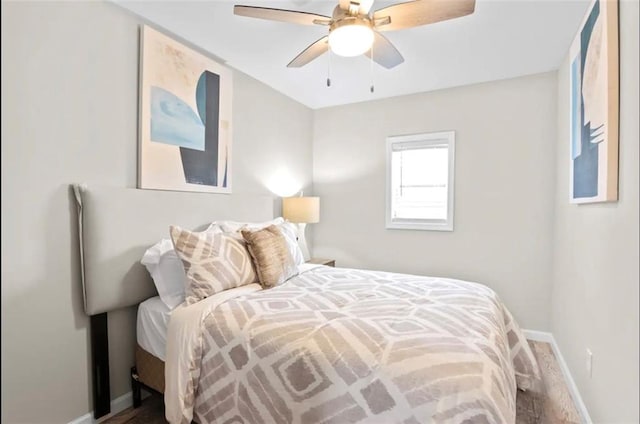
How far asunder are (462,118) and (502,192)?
85cm

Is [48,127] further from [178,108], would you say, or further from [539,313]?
[539,313]

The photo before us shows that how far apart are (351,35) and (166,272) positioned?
67.8 inches

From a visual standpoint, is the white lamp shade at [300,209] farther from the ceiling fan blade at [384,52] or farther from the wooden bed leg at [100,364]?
the wooden bed leg at [100,364]

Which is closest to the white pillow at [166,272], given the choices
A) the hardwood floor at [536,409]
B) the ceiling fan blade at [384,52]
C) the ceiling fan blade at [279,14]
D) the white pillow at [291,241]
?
the hardwood floor at [536,409]

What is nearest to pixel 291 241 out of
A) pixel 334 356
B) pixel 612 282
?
pixel 334 356

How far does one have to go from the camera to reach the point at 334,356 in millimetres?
1394

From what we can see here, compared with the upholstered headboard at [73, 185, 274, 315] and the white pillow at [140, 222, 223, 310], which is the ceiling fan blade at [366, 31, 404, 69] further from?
the white pillow at [140, 222, 223, 310]

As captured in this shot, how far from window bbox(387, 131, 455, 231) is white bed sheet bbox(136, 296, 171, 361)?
101 inches

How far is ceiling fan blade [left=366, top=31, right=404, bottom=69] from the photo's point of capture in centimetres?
199

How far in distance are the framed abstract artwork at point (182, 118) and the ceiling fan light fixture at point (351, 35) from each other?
1246 millimetres

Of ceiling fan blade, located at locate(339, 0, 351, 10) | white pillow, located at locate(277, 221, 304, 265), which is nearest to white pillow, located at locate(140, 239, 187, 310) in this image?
white pillow, located at locate(277, 221, 304, 265)

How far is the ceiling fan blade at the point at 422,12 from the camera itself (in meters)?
1.64

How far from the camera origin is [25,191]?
1654 mm

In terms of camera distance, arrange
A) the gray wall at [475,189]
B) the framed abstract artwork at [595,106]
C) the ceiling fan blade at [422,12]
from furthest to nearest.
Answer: the gray wall at [475,189]
the ceiling fan blade at [422,12]
the framed abstract artwork at [595,106]
